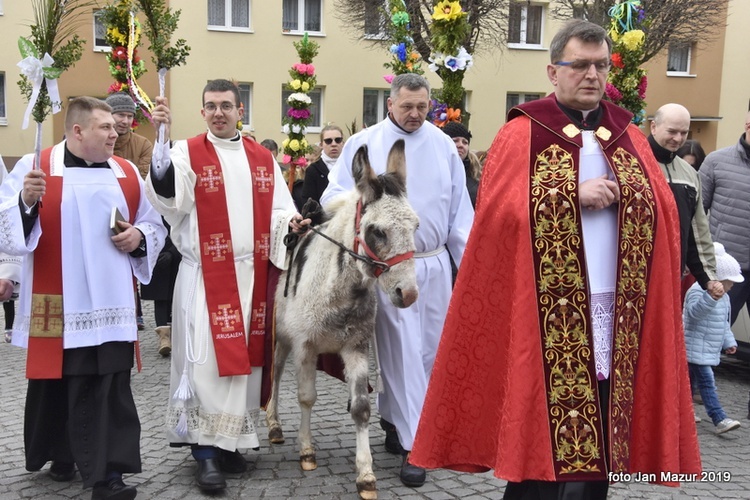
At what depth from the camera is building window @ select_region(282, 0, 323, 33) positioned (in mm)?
26906

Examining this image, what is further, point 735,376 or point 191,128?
point 191,128

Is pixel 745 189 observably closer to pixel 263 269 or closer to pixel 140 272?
pixel 263 269

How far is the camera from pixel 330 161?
337 inches

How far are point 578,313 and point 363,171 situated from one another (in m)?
1.66

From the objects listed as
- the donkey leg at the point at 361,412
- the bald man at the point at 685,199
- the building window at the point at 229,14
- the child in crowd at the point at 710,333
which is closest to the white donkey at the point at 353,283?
the donkey leg at the point at 361,412

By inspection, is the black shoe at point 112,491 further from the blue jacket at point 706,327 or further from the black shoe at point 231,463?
the blue jacket at point 706,327

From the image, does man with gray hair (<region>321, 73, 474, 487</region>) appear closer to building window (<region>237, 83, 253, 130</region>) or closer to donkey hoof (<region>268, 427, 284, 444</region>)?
donkey hoof (<region>268, 427, 284, 444</region>)

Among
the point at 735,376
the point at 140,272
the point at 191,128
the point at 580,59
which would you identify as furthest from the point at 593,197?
the point at 191,128

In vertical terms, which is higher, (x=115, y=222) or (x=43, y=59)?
(x=43, y=59)

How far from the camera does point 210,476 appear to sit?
190 inches

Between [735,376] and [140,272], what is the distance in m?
6.43

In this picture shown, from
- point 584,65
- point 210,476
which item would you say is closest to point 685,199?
point 584,65

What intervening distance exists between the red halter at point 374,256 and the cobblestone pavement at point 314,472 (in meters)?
1.40

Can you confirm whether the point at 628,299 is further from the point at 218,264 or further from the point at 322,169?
the point at 322,169
